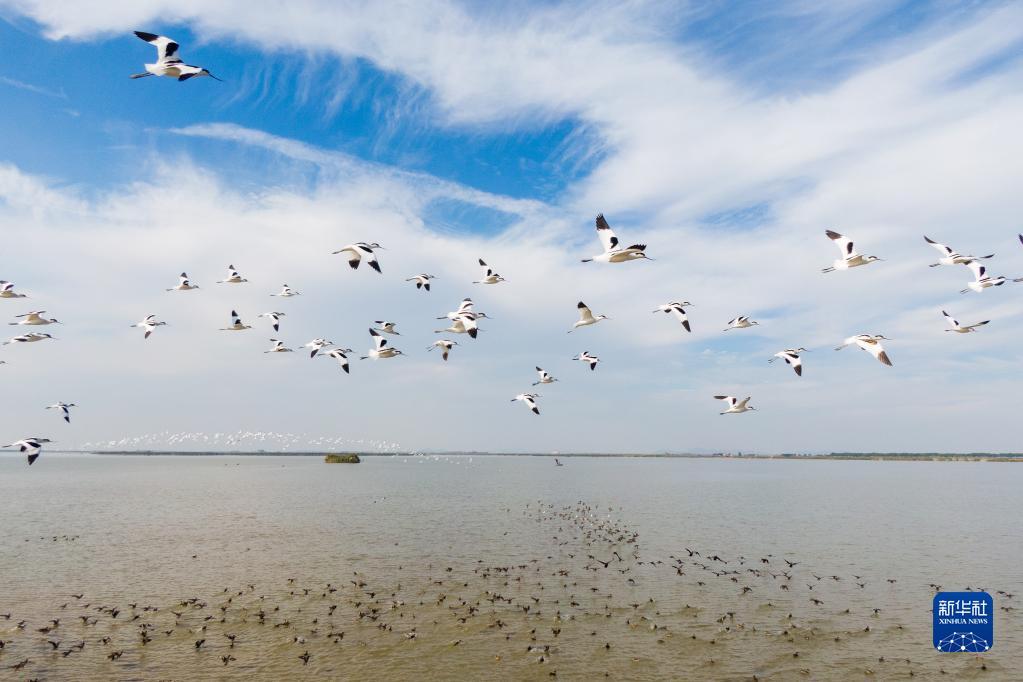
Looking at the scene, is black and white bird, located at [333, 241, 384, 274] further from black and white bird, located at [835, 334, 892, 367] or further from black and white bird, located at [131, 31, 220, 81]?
black and white bird, located at [835, 334, 892, 367]

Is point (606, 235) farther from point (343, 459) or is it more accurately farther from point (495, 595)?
point (343, 459)

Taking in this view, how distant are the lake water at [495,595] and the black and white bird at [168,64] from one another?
16341mm

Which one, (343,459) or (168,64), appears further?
(343,459)

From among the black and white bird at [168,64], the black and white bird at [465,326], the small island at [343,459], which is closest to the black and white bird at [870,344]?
the black and white bird at [465,326]

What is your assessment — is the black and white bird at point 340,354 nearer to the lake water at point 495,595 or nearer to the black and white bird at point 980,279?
the lake water at point 495,595

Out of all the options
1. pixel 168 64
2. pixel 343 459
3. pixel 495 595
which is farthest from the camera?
pixel 343 459

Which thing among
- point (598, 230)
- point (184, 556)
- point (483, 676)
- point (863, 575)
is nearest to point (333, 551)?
point (184, 556)

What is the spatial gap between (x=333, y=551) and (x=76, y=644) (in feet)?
48.1

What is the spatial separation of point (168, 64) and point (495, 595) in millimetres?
20324

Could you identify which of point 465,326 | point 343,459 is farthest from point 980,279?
point 343,459

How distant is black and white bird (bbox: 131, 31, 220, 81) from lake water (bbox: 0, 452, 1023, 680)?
16.3 m

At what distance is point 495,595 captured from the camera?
75.4 ft

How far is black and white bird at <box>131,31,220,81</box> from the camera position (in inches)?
677

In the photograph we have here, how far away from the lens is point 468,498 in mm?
63219
